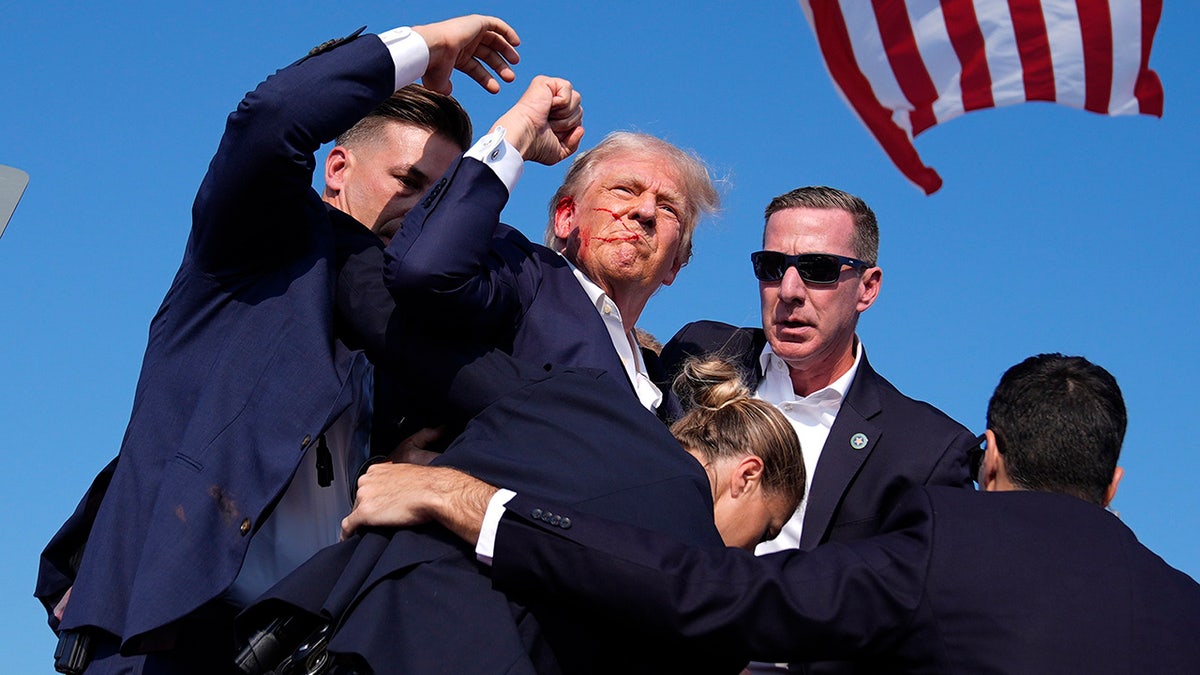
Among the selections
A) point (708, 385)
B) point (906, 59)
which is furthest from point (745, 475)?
point (906, 59)

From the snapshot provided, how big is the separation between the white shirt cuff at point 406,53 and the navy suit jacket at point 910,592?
152 cm

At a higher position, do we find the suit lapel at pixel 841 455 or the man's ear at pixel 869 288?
the man's ear at pixel 869 288

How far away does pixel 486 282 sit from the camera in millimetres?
4039

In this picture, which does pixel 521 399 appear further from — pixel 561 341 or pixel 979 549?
pixel 979 549

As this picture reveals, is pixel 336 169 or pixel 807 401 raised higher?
pixel 336 169

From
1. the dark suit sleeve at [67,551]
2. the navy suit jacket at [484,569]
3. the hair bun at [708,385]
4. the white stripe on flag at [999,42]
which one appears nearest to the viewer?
the navy suit jacket at [484,569]

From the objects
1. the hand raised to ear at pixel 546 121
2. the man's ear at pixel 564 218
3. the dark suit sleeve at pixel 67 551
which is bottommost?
the dark suit sleeve at pixel 67 551

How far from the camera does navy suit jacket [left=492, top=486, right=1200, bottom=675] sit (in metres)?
3.26

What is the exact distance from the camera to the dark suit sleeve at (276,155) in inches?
149

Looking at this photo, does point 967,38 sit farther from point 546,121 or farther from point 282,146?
point 282,146

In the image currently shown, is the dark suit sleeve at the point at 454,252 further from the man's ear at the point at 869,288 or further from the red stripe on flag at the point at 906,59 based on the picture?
the man's ear at the point at 869,288

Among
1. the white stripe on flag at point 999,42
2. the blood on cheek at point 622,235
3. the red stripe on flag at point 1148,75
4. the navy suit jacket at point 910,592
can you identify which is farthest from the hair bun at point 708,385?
the red stripe on flag at point 1148,75

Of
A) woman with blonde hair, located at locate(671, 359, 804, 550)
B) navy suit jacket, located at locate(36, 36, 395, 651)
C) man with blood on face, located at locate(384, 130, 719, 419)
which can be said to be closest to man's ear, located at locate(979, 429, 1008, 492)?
woman with blonde hair, located at locate(671, 359, 804, 550)

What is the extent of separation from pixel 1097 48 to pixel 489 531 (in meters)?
3.25
